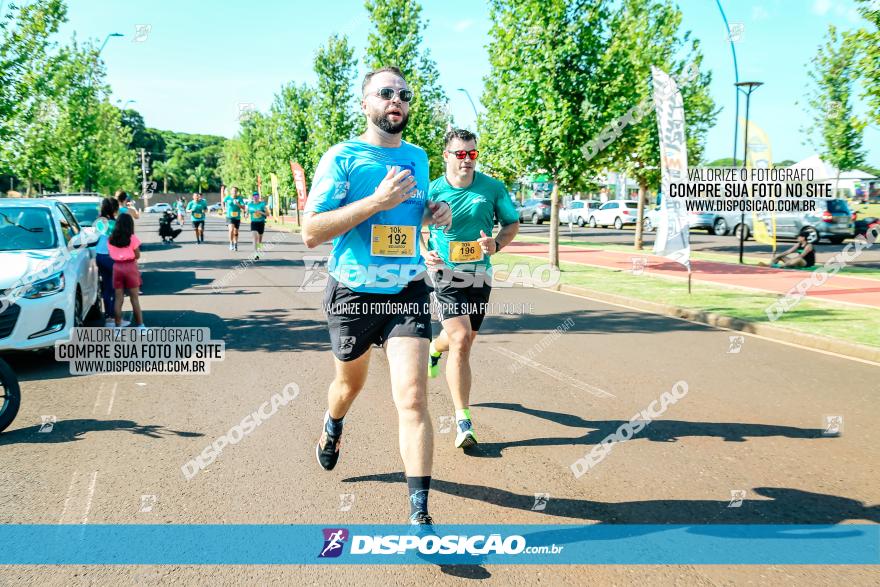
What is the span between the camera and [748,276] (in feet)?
Result: 51.9

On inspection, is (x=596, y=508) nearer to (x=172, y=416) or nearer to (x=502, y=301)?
(x=172, y=416)

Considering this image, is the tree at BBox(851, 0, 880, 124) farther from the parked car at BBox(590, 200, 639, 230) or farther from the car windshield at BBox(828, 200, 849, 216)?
the parked car at BBox(590, 200, 639, 230)

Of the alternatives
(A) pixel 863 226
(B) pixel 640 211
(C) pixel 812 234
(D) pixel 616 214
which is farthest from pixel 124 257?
(D) pixel 616 214

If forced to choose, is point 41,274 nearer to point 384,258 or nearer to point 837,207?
point 384,258

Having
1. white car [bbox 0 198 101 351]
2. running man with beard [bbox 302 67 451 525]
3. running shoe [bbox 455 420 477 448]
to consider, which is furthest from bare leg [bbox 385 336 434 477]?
white car [bbox 0 198 101 351]

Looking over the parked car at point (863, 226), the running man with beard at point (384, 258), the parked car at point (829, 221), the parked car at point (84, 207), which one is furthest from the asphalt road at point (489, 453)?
the parked car at point (863, 226)

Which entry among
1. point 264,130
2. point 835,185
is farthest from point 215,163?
point 835,185

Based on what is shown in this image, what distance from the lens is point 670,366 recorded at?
723 cm

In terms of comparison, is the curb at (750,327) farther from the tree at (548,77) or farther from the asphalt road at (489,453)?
the tree at (548,77)

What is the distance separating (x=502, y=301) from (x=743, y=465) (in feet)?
26.8

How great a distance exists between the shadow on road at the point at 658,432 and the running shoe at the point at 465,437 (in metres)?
0.05

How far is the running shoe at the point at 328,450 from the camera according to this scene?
159 inches

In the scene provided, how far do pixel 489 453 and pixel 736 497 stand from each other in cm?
155

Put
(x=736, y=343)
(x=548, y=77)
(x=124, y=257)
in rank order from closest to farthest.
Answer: (x=124, y=257)
(x=736, y=343)
(x=548, y=77)
